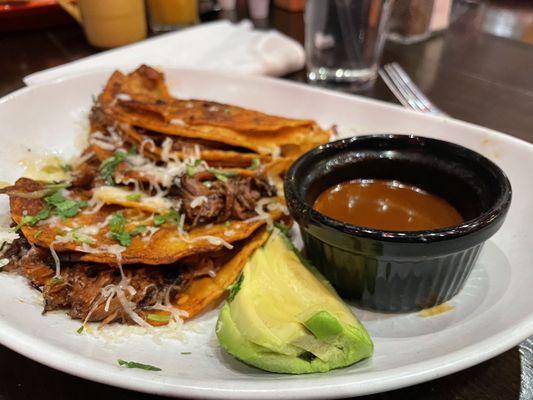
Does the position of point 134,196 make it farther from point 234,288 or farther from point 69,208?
point 234,288

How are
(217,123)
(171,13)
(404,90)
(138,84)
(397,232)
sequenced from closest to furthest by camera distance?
(397,232) < (217,123) < (138,84) < (404,90) < (171,13)

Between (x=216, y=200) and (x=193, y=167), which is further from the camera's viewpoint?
(x=193, y=167)

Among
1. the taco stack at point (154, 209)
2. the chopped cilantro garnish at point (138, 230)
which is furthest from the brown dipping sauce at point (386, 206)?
the chopped cilantro garnish at point (138, 230)

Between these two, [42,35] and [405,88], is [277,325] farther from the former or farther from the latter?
[42,35]

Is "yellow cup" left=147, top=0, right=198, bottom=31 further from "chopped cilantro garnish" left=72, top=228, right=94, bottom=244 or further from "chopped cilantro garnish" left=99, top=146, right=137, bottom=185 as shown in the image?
"chopped cilantro garnish" left=72, top=228, right=94, bottom=244

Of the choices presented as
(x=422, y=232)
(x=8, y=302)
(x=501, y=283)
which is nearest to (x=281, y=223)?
(x=422, y=232)

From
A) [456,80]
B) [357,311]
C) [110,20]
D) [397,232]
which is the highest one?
[397,232]

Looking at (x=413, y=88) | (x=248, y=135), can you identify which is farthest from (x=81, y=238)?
(x=413, y=88)

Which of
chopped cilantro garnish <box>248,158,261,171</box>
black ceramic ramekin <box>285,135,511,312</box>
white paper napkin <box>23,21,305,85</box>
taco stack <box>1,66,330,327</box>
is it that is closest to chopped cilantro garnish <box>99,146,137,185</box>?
taco stack <box>1,66,330,327</box>
